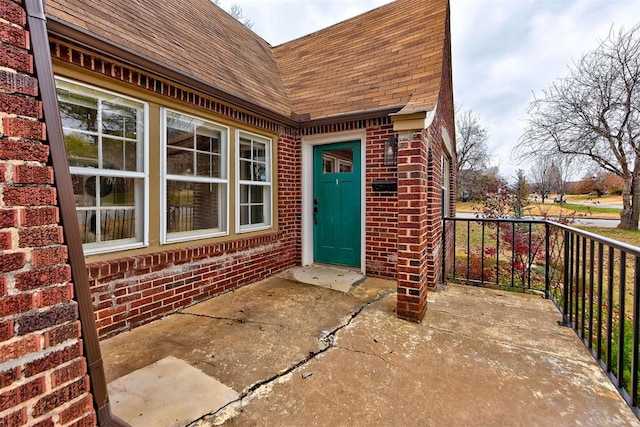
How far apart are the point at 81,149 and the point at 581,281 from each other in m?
7.81

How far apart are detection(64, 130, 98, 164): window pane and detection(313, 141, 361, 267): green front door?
333 centimetres

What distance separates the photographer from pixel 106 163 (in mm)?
2941

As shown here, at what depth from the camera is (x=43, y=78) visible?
47.2 inches

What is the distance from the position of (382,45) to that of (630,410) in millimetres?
5842

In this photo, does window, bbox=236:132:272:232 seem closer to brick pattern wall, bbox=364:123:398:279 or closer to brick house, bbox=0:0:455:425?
brick house, bbox=0:0:455:425

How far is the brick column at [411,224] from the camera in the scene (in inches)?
124

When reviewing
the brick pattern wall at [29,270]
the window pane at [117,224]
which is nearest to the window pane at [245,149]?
the window pane at [117,224]

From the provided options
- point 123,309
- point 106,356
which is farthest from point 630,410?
point 123,309

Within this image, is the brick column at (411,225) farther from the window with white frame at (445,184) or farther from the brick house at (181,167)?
the window with white frame at (445,184)

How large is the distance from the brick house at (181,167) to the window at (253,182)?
0.03m

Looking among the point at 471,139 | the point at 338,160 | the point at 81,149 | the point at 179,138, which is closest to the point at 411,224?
the point at 338,160

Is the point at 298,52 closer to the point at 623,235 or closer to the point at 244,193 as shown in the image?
the point at 244,193

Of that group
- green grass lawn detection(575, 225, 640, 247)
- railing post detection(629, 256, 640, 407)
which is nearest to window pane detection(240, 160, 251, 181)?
railing post detection(629, 256, 640, 407)

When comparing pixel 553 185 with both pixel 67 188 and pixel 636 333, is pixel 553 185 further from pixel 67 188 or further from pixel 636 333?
pixel 67 188
